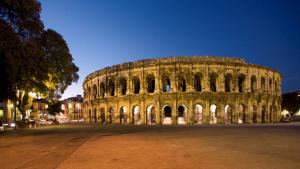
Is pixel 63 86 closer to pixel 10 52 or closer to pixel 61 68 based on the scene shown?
pixel 61 68

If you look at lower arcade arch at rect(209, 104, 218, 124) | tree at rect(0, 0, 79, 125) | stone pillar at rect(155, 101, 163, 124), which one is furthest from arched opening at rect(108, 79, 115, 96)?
tree at rect(0, 0, 79, 125)

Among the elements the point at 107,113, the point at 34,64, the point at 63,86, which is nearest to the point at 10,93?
the point at 34,64

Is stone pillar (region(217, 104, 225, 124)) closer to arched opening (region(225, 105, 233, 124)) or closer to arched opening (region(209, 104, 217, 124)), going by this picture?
arched opening (region(209, 104, 217, 124))

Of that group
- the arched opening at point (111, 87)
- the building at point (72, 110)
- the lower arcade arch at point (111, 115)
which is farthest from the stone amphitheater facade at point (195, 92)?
the building at point (72, 110)

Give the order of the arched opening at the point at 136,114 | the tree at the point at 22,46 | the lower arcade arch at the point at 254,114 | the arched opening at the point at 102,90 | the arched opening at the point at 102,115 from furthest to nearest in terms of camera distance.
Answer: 1. the arched opening at the point at 102,115
2. the arched opening at the point at 102,90
3. the arched opening at the point at 136,114
4. the lower arcade arch at the point at 254,114
5. the tree at the point at 22,46

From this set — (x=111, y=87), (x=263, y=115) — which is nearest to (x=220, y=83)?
(x=263, y=115)

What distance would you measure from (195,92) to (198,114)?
363 centimetres

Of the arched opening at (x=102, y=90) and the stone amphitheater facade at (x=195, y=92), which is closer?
the stone amphitheater facade at (x=195, y=92)

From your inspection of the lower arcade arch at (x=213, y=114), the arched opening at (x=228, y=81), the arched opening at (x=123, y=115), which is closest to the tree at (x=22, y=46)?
the arched opening at (x=123, y=115)

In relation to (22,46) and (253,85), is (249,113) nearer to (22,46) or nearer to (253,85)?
(253,85)

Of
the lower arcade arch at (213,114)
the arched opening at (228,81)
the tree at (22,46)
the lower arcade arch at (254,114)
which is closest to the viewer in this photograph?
the tree at (22,46)

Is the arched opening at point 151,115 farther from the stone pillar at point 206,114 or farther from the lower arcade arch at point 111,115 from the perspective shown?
the stone pillar at point 206,114

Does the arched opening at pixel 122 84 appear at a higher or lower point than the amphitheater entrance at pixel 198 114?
higher

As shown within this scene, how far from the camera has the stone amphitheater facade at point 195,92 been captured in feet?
136
